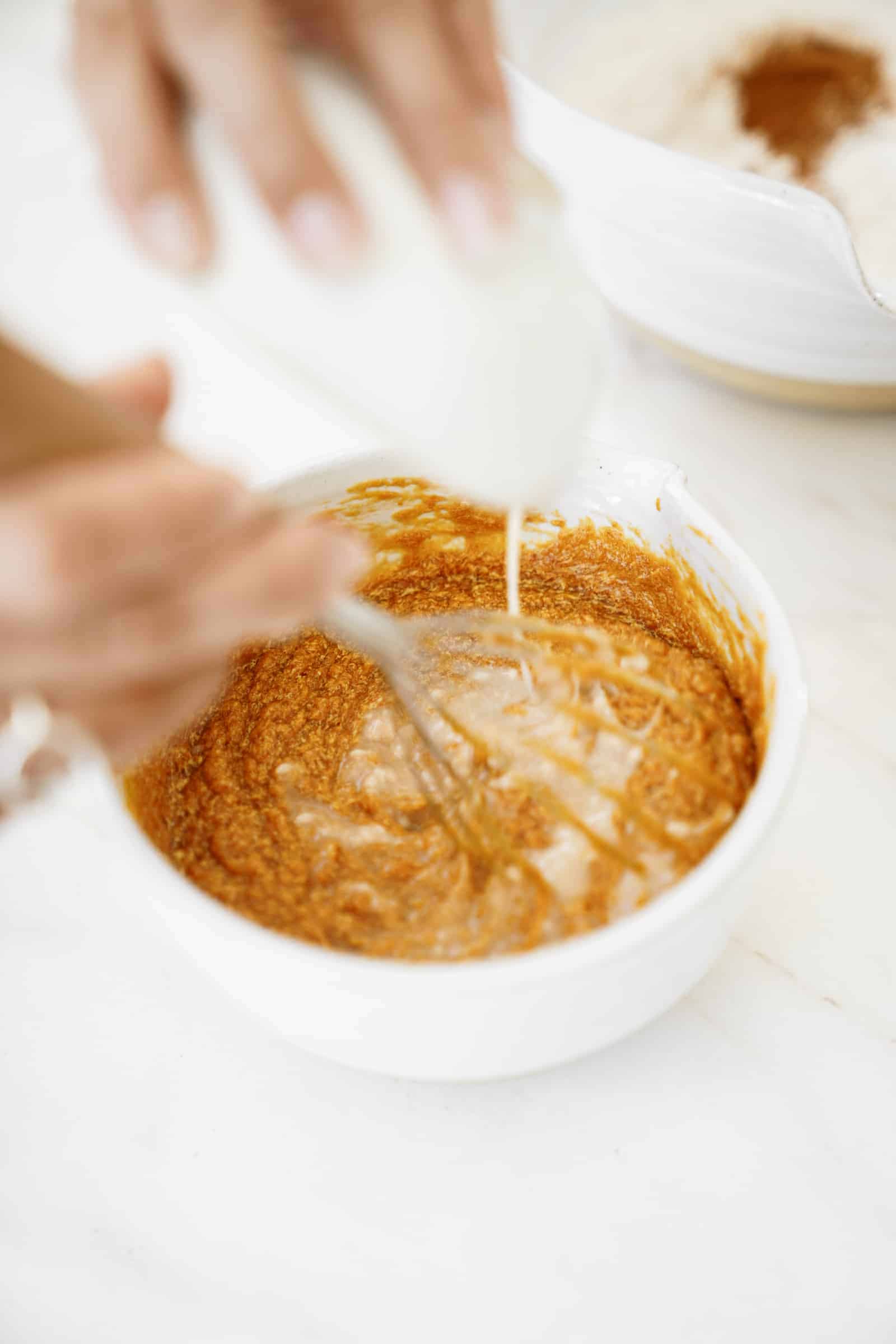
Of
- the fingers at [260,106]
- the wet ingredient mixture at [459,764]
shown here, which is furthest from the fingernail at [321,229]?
the wet ingredient mixture at [459,764]

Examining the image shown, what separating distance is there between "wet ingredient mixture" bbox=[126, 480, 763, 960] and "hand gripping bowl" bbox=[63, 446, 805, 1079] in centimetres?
5

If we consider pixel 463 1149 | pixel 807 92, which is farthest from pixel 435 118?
pixel 807 92

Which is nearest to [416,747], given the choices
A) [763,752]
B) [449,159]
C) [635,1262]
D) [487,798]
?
[487,798]

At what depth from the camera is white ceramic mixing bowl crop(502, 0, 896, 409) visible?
0.77 m

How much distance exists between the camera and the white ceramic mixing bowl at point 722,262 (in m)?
0.77

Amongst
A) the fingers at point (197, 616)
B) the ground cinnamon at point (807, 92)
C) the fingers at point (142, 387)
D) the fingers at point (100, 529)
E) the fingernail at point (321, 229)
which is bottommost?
the fingers at point (142, 387)

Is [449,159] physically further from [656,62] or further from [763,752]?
[656,62]

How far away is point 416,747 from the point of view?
766mm

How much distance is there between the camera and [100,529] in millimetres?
389

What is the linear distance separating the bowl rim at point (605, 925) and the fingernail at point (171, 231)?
29cm

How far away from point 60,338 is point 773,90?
752mm

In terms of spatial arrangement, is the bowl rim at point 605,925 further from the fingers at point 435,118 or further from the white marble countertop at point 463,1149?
the fingers at point 435,118

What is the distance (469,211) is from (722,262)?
49cm

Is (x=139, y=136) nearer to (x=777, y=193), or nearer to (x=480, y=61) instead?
(x=480, y=61)
